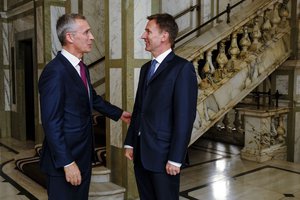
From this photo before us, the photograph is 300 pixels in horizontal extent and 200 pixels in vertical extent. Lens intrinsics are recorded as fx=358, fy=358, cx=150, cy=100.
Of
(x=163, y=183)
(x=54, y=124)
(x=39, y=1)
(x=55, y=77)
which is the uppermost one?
(x=39, y=1)

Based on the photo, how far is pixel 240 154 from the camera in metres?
5.66

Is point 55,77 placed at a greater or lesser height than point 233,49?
lesser

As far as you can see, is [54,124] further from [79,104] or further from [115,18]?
[115,18]

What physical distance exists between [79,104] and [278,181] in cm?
319

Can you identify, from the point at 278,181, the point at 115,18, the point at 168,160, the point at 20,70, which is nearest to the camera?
the point at 168,160

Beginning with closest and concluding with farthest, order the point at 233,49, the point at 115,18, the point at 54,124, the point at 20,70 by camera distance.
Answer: the point at 54,124 → the point at 115,18 → the point at 233,49 → the point at 20,70

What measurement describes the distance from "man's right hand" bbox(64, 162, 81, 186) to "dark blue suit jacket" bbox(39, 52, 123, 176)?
0.04 m

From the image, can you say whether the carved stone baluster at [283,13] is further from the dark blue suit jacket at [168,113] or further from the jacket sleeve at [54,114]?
the jacket sleeve at [54,114]

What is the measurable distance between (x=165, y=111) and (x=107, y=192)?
1.79 m

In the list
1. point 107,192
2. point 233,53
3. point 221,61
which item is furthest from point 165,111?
point 233,53

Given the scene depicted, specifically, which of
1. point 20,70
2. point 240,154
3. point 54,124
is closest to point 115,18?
point 54,124

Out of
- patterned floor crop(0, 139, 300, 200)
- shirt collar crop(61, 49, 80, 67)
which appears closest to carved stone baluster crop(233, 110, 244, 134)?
patterned floor crop(0, 139, 300, 200)

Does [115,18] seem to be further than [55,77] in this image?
Yes

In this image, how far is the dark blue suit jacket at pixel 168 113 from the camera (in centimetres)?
209
